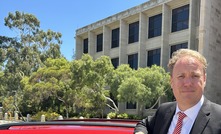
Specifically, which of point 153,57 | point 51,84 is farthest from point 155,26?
point 51,84

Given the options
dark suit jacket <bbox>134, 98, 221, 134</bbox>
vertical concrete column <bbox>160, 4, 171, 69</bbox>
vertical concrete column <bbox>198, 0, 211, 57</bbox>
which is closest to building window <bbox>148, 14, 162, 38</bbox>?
vertical concrete column <bbox>160, 4, 171, 69</bbox>

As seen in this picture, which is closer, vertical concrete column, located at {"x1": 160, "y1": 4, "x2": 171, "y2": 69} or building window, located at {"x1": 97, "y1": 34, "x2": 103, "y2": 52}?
vertical concrete column, located at {"x1": 160, "y1": 4, "x2": 171, "y2": 69}

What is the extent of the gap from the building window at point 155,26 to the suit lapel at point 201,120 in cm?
3689

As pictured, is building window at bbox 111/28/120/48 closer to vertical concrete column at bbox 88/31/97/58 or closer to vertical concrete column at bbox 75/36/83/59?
vertical concrete column at bbox 88/31/97/58

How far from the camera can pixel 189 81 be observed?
2104mm

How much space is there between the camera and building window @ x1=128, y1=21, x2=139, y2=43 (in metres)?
42.2

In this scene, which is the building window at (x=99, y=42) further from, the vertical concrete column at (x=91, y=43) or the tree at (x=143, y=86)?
the tree at (x=143, y=86)

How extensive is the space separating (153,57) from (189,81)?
37229 millimetres

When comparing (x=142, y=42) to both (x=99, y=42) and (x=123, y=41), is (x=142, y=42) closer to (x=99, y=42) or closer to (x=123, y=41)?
(x=123, y=41)

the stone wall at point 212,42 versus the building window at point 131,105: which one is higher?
the stone wall at point 212,42

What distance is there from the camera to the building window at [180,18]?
3524 cm

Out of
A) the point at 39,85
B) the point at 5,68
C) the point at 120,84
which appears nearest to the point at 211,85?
the point at 120,84

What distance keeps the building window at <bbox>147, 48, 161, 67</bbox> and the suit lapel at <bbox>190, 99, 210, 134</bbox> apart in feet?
119

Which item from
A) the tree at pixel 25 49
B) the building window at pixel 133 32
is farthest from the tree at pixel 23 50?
the building window at pixel 133 32
